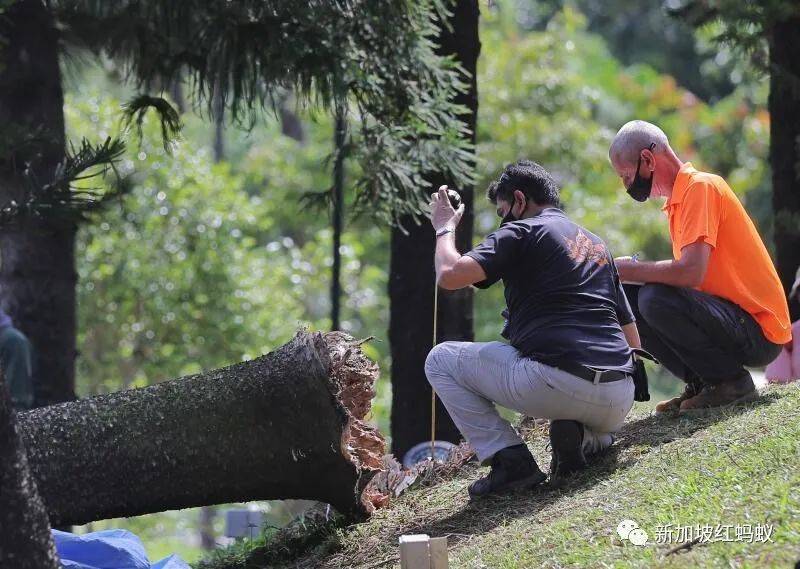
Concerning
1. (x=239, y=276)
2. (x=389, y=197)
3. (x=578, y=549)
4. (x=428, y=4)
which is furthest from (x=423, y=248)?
(x=239, y=276)

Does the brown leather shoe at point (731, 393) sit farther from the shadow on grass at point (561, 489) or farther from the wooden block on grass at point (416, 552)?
the wooden block on grass at point (416, 552)

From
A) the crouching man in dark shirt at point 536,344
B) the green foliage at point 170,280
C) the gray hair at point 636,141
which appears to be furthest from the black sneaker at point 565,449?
the green foliage at point 170,280

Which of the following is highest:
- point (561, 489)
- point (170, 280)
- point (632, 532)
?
point (632, 532)

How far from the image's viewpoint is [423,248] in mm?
8062

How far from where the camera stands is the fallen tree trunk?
546 centimetres

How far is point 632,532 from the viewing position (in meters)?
4.49

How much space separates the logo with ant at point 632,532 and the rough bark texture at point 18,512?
6.55 feet

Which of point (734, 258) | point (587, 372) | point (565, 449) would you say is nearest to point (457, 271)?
point (587, 372)

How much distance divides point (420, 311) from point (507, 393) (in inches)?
108

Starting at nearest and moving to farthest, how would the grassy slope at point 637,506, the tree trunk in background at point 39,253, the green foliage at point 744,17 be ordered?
the grassy slope at point 637,506
the green foliage at point 744,17
the tree trunk in background at point 39,253

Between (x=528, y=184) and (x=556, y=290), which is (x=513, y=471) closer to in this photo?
(x=556, y=290)

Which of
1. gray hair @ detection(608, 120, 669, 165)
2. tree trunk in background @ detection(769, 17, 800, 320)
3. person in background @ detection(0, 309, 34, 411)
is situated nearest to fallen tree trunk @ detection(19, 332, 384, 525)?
gray hair @ detection(608, 120, 669, 165)

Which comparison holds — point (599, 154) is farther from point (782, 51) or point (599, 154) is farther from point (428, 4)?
point (428, 4)

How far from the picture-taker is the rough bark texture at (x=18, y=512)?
3986mm
